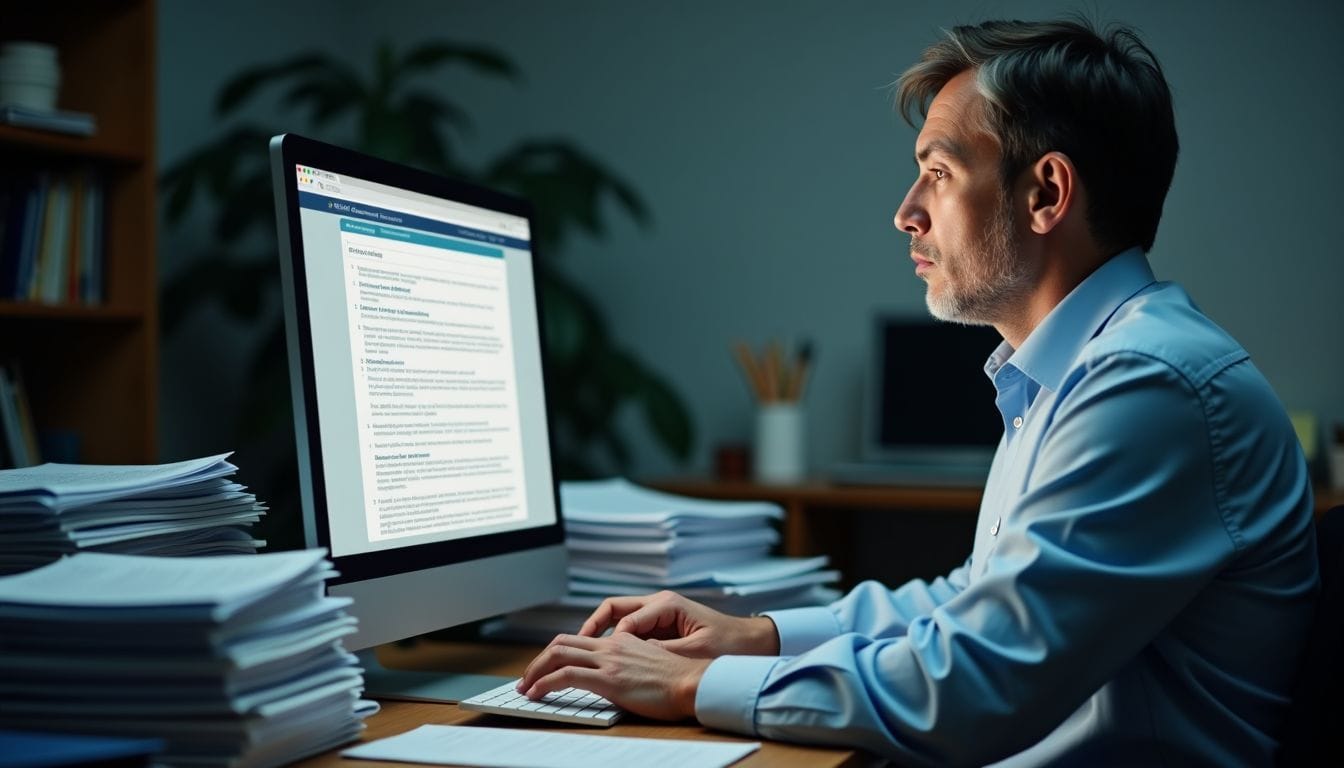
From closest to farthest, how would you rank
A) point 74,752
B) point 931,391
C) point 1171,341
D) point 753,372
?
point 74,752 → point 1171,341 → point 931,391 → point 753,372

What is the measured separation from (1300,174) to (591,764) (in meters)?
2.61

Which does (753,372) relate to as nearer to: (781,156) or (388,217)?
(781,156)

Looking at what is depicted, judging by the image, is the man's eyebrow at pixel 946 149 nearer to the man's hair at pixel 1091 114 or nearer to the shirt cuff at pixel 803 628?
the man's hair at pixel 1091 114

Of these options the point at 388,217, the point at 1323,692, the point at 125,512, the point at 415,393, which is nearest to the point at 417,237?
the point at 388,217

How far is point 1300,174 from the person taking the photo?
2.86 m

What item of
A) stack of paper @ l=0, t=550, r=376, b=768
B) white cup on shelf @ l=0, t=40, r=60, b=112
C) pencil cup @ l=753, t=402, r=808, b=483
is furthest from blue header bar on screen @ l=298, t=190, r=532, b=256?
pencil cup @ l=753, t=402, r=808, b=483

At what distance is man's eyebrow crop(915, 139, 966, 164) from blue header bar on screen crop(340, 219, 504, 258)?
0.45 m

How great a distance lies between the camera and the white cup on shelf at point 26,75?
2.37 m

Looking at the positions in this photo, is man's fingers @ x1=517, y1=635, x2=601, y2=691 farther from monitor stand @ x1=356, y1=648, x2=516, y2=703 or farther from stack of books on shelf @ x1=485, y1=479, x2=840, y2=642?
stack of books on shelf @ x1=485, y1=479, x2=840, y2=642

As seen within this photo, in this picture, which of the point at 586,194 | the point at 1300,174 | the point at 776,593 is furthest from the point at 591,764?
the point at 1300,174

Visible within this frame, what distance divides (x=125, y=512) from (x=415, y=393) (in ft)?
0.92

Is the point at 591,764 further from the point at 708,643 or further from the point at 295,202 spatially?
the point at 295,202

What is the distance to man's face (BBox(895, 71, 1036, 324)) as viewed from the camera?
4.07 feet

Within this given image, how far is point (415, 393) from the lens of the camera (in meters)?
1.13
